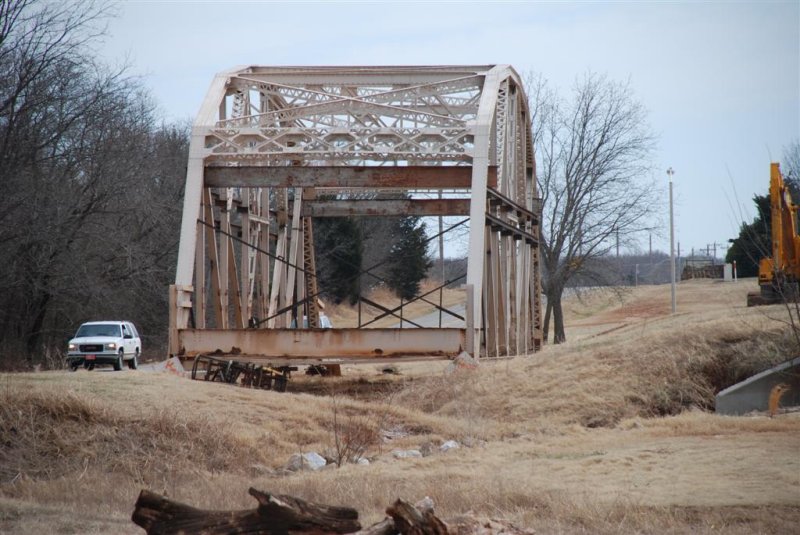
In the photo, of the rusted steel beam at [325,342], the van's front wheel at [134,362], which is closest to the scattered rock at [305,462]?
the rusted steel beam at [325,342]

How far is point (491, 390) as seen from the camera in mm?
21000

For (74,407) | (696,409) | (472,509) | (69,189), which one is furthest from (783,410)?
(69,189)

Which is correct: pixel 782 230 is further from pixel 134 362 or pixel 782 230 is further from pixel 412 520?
pixel 412 520

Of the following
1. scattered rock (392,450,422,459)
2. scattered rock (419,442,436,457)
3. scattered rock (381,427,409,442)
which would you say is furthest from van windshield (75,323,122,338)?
scattered rock (392,450,422,459)

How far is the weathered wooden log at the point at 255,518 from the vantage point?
752 cm

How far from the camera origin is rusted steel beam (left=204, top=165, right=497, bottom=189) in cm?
2522

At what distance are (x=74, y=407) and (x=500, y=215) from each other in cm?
1754

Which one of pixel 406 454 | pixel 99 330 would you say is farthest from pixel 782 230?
pixel 99 330

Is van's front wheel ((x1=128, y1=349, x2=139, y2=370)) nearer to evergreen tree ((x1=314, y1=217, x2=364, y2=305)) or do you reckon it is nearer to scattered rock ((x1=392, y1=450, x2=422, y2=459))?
scattered rock ((x1=392, y1=450, x2=422, y2=459))

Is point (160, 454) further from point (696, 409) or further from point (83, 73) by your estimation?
point (83, 73)

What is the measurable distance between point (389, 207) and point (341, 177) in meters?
7.93

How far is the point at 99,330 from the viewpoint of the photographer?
34062 millimetres

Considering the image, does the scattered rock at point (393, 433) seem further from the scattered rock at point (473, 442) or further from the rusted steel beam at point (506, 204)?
the rusted steel beam at point (506, 204)

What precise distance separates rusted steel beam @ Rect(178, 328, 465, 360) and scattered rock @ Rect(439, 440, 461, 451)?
6.33 meters
